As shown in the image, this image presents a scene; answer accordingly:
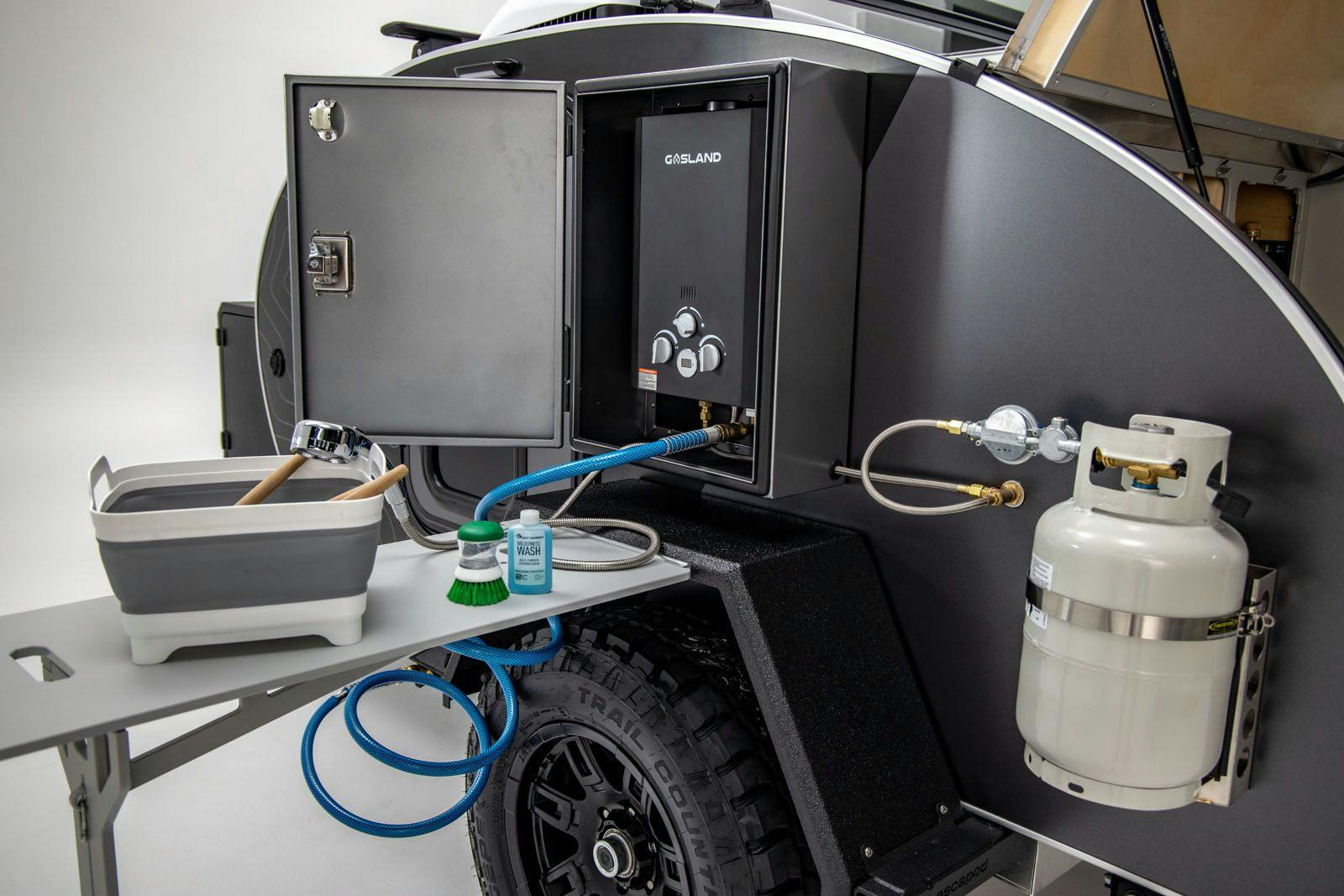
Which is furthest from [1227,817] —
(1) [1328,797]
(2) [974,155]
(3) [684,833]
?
(2) [974,155]

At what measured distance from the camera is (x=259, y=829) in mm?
2193

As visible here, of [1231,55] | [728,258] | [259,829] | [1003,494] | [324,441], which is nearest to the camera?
[324,441]

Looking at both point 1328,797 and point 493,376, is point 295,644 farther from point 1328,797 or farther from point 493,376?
point 1328,797

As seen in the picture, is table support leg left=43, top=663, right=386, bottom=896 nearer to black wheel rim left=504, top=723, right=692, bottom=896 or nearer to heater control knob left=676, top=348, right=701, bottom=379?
black wheel rim left=504, top=723, right=692, bottom=896

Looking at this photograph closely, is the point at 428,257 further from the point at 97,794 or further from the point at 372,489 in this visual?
the point at 97,794

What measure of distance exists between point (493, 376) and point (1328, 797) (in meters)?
1.42

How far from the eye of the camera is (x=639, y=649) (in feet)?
4.91

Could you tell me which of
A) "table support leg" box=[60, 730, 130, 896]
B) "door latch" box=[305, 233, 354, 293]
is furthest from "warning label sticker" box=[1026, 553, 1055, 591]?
"door latch" box=[305, 233, 354, 293]

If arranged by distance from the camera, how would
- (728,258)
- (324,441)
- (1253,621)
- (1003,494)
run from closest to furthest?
(1253,621) → (324,441) → (1003,494) → (728,258)

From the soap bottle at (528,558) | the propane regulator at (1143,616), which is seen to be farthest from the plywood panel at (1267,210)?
the soap bottle at (528,558)

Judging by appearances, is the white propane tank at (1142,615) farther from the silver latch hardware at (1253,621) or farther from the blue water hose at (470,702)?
the blue water hose at (470,702)

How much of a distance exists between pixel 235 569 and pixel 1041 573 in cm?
90

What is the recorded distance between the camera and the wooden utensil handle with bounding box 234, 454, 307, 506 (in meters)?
1.21

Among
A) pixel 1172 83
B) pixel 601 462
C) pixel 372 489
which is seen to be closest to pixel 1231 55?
pixel 1172 83
